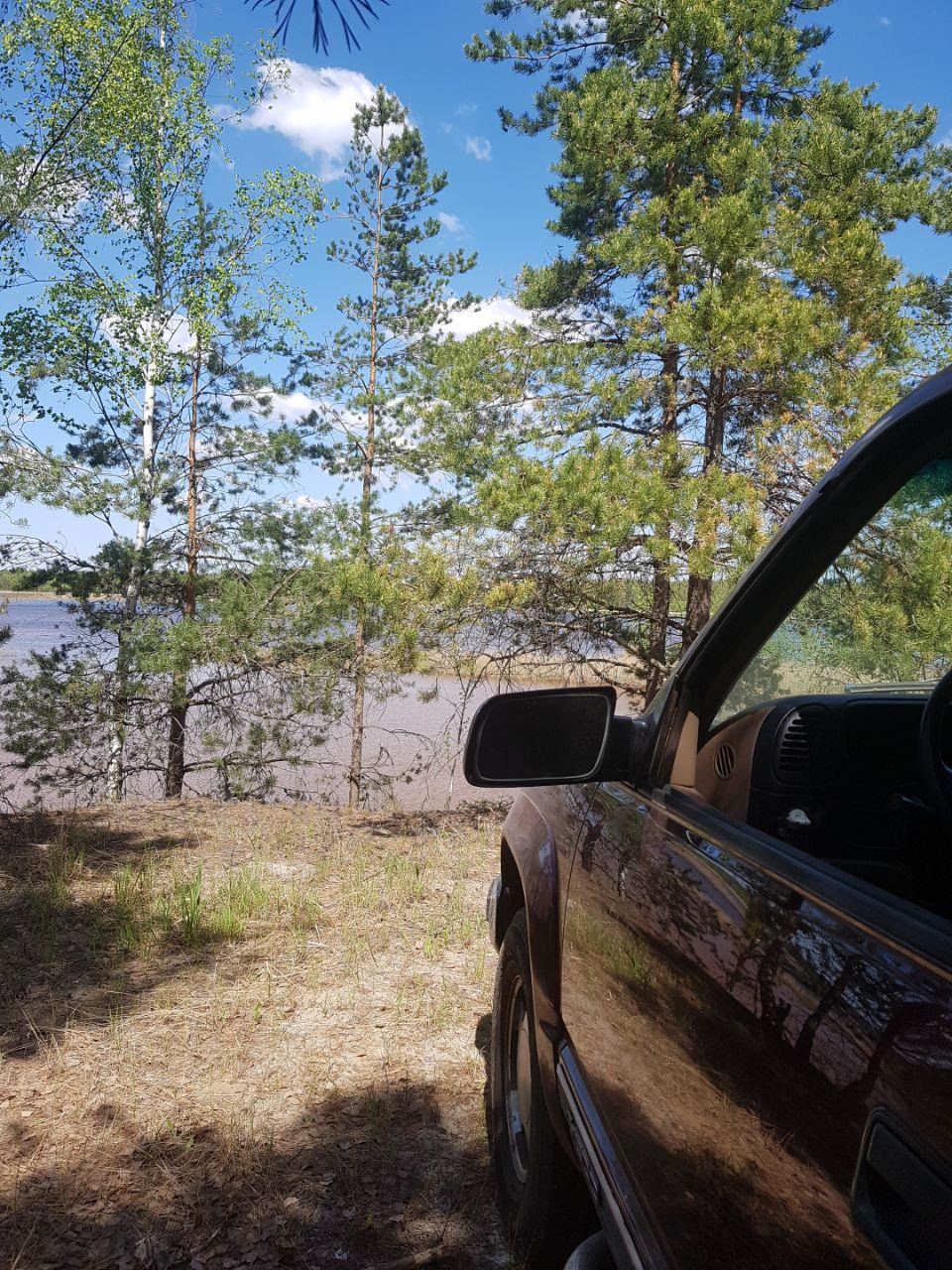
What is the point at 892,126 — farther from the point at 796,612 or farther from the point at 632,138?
the point at 796,612

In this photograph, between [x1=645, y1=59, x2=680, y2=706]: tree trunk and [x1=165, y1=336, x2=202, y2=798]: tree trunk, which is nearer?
[x1=645, y1=59, x2=680, y2=706]: tree trunk

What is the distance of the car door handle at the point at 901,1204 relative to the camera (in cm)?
76

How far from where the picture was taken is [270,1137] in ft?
11.2

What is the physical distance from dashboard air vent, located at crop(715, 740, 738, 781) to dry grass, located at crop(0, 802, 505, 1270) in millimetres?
1884

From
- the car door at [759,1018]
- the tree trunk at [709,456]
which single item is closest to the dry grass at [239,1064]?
the car door at [759,1018]

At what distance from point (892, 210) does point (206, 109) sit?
12385mm

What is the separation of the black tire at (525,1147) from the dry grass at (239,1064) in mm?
335

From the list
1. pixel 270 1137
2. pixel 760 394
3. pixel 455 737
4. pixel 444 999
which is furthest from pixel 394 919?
pixel 455 737

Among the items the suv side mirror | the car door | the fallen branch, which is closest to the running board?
the car door

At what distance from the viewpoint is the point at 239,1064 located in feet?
13.0

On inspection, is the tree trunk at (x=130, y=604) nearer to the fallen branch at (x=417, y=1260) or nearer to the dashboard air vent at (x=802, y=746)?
the fallen branch at (x=417, y=1260)

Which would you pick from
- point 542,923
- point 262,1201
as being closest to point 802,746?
point 542,923

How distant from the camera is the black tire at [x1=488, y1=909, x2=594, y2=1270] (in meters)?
2.28

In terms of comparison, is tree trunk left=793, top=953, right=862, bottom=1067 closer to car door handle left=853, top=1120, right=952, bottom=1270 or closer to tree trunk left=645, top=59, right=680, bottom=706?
car door handle left=853, top=1120, right=952, bottom=1270
